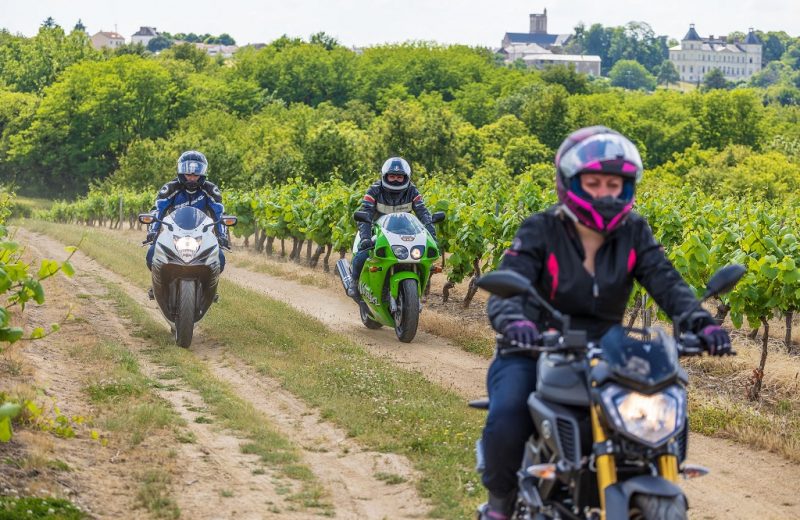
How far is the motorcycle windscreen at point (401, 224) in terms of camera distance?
13312 mm

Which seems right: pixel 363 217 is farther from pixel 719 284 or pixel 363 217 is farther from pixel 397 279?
pixel 719 284

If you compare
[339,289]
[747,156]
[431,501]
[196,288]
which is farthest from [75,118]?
[431,501]

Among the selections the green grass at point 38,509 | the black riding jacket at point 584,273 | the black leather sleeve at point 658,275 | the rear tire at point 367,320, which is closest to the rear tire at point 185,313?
the rear tire at point 367,320

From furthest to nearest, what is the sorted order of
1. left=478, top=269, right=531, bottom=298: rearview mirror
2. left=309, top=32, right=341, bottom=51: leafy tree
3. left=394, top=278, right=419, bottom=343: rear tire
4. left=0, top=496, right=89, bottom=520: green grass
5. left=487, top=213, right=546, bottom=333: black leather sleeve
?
left=309, top=32, right=341, bottom=51: leafy tree → left=394, top=278, right=419, bottom=343: rear tire → left=0, top=496, right=89, bottom=520: green grass → left=487, top=213, right=546, bottom=333: black leather sleeve → left=478, top=269, right=531, bottom=298: rearview mirror

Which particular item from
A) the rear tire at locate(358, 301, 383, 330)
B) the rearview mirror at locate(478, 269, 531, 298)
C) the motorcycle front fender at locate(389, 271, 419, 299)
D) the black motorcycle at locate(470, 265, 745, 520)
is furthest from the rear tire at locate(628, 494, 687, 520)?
the rear tire at locate(358, 301, 383, 330)

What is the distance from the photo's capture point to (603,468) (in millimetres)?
4262

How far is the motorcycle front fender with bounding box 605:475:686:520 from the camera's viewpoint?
4.12 metres

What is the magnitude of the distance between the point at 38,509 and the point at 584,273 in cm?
308

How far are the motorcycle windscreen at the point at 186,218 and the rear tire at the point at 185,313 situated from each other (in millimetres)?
602

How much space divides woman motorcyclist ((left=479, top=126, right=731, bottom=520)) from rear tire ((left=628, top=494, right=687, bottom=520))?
0.70 metres

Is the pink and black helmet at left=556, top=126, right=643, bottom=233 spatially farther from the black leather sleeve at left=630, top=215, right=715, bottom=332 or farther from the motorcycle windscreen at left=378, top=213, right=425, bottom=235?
the motorcycle windscreen at left=378, top=213, right=425, bottom=235

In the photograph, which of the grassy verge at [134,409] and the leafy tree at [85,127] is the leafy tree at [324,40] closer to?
the leafy tree at [85,127]

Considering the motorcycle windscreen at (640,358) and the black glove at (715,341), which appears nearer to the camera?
the motorcycle windscreen at (640,358)

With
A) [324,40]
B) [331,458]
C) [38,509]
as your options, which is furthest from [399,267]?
[324,40]
